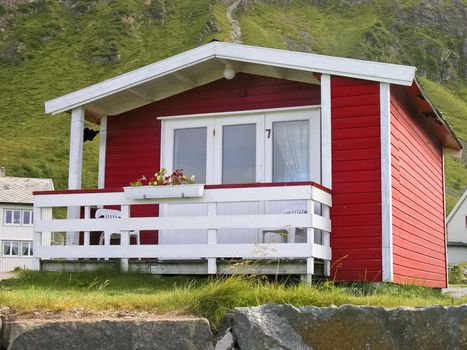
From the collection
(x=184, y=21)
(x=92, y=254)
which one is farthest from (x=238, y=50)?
(x=184, y=21)

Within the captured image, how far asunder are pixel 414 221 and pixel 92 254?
547cm

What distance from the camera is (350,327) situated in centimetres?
630

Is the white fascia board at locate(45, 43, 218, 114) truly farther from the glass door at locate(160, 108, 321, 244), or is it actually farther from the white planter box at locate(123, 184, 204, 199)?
the white planter box at locate(123, 184, 204, 199)

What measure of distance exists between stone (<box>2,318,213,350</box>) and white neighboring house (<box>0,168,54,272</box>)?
47.1 metres

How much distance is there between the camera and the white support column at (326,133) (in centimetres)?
1145

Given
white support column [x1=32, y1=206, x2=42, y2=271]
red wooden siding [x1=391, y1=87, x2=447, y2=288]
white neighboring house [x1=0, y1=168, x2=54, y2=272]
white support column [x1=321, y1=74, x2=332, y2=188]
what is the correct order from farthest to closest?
white neighboring house [x1=0, y1=168, x2=54, y2=272], red wooden siding [x1=391, y1=87, x2=447, y2=288], white support column [x1=32, y1=206, x2=42, y2=271], white support column [x1=321, y1=74, x2=332, y2=188]

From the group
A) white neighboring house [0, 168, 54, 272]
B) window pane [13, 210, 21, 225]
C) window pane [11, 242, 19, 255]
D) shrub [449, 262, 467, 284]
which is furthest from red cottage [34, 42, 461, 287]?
window pane [11, 242, 19, 255]

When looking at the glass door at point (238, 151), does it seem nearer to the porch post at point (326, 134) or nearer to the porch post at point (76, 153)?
the porch post at point (326, 134)

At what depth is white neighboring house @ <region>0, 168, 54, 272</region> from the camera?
2032 inches

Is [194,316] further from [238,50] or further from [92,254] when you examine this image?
[238,50]

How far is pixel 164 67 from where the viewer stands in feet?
41.2

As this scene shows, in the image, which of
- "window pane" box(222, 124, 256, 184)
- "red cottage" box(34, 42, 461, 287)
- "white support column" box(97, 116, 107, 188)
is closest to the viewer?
"red cottage" box(34, 42, 461, 287)

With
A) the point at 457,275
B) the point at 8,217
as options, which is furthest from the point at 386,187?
the point at 8,217

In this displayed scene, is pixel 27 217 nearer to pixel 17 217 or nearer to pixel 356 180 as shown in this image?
pixel 17 217
